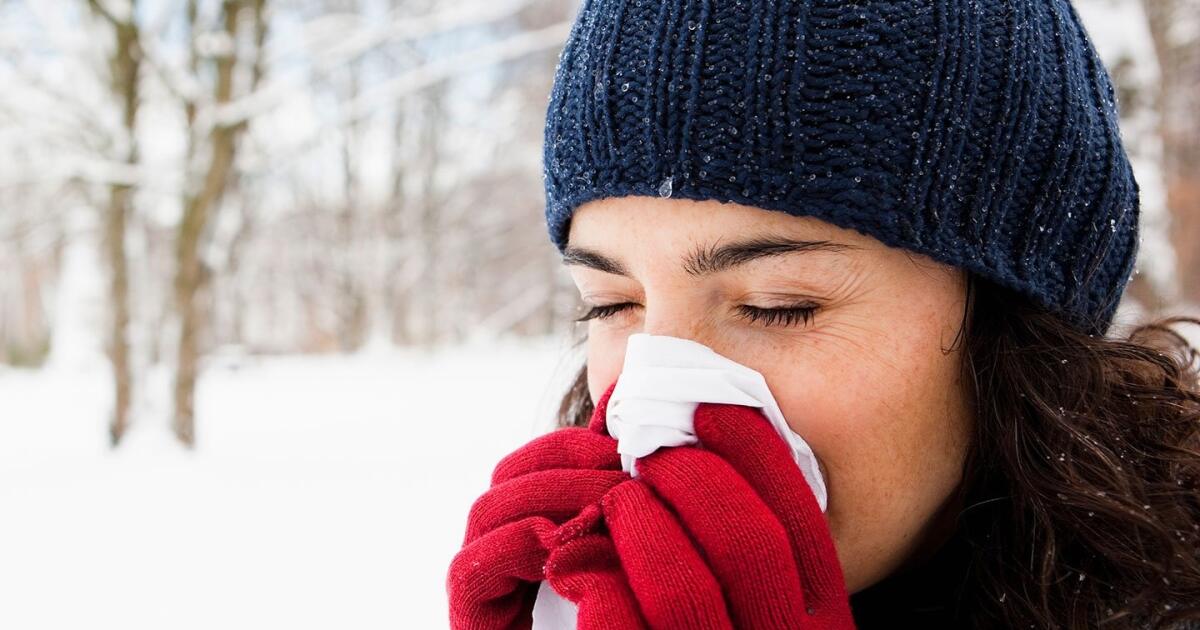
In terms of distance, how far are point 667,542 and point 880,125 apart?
63 centimetres

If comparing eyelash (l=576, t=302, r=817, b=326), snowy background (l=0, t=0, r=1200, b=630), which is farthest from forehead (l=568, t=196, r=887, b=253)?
snowy background (l=0, t=0, r=1200, b=630)

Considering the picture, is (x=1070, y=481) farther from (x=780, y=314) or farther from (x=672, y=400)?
(x=672, y=400)

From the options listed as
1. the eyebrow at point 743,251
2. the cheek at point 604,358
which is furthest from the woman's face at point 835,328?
the cheek at point 604,358

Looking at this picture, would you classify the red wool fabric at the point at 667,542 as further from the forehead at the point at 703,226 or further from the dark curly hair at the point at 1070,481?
the dark curly hair at the point at 1070,481

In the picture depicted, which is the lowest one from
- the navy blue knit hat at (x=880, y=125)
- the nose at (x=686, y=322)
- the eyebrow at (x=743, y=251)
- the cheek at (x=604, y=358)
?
the cheek at (x=604, y=358)

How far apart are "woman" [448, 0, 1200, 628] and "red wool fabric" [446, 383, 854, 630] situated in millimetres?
28

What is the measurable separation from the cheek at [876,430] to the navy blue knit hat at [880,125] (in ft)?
0.58

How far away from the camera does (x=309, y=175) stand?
1908 cm

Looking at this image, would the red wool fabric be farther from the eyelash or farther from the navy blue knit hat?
the navy blue knit hat

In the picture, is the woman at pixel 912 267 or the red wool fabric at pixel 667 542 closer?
the red wool fabric at pixel 667 542

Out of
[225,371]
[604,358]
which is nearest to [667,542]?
[604,358]

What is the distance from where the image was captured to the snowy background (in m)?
3.16

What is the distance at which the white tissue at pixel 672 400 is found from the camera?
110 cm

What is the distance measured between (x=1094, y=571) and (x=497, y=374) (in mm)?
10351
